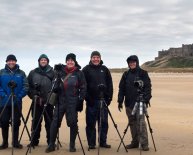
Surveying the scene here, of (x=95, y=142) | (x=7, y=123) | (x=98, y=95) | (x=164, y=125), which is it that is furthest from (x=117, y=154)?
(x=164, y=125)

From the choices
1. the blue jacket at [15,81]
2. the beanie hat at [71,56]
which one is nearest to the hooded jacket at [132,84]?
the beanie hat at [71,56]

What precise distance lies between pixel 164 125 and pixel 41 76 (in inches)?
188

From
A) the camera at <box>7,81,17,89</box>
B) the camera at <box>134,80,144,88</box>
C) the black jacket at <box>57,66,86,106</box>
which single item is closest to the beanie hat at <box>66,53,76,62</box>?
the black jacket at <box>57,66,86,106</box>

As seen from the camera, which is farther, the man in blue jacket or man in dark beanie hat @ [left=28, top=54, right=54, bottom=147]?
man in dark beanie hat @ [left=28, top=54, right=54, bottom=147]

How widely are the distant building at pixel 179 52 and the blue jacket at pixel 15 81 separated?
361ft

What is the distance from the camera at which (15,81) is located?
319 inches

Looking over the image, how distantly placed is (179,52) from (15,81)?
11813 cm

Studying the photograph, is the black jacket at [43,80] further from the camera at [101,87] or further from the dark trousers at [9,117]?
the camera at [101,87]

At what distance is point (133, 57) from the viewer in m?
8.34

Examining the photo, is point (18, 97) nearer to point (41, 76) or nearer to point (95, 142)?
point (41, 76)

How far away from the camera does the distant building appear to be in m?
117

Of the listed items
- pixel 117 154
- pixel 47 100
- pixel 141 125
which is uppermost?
pixel 47 100

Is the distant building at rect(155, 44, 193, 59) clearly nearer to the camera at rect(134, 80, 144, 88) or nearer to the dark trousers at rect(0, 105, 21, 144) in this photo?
the camera at rect(134, 80, 144, 88)

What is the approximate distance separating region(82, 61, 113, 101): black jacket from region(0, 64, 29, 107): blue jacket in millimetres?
1251
